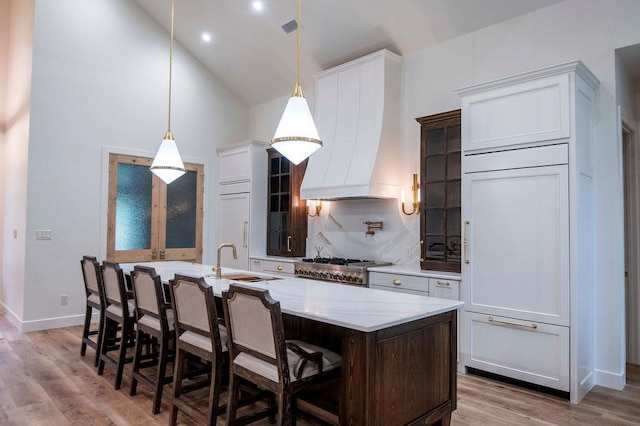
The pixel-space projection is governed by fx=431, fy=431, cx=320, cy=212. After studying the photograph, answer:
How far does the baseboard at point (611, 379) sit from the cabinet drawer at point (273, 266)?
332 cm

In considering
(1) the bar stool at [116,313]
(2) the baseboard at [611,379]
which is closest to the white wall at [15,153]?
(1) the bar stool at [116,313]

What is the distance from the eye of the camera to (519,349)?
3.45 metres

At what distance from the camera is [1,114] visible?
254 inches

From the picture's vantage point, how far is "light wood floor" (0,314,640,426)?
287 cm

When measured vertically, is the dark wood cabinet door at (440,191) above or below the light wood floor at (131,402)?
above

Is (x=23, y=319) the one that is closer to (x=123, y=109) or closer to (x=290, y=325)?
(x=123, y=109)

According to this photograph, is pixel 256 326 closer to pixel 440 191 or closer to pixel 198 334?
pixel 198 334

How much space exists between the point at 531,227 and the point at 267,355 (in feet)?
7.89

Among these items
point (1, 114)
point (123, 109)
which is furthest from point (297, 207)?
point (1, 114)

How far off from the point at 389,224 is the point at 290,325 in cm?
245

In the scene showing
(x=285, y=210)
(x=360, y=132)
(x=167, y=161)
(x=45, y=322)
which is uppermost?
(x=360, y=132)

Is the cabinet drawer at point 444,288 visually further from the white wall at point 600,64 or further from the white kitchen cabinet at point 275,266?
the white kitchen cabinet at point 275,266

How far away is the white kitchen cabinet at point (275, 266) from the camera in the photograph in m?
5.50

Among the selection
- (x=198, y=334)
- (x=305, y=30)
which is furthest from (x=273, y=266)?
(x=198, y=334)
